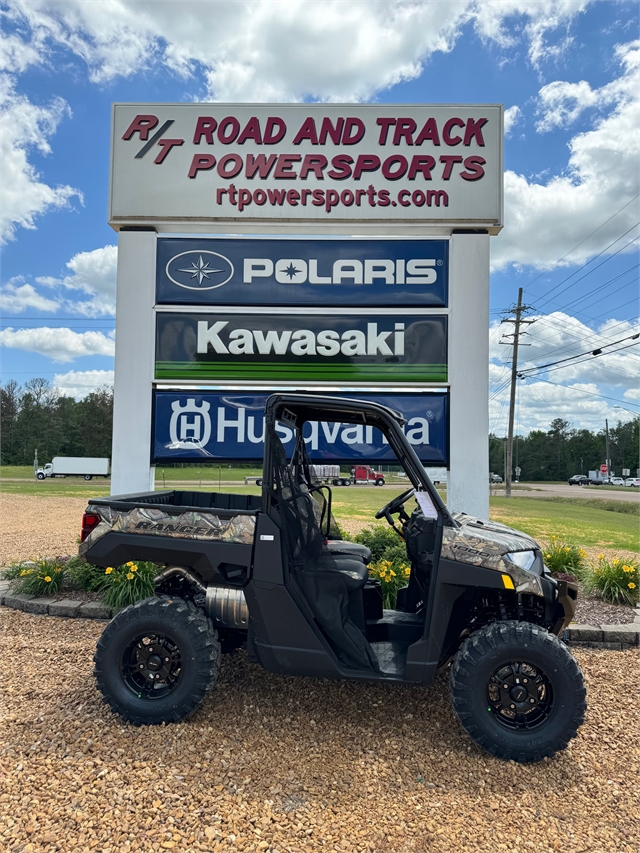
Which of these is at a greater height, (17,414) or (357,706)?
(17,414)

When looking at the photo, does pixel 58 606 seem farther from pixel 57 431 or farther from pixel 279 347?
pixel 57 431

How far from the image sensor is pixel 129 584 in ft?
18.2

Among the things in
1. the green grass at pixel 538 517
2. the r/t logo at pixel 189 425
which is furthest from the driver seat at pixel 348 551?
the r/t logo at pixel 189 425

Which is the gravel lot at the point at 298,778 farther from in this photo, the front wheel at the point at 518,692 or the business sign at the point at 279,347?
the business sign at the point at 279,347

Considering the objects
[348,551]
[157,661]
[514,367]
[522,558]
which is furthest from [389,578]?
[514,367]

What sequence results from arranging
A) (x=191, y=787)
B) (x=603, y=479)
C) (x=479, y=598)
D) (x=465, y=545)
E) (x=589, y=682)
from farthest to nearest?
(x=603, y=479)
(x=589, y=682)
(x=479, y=598)
(x=465, y=545)
(x=191, y=787)

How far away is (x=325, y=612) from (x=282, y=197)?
521cm

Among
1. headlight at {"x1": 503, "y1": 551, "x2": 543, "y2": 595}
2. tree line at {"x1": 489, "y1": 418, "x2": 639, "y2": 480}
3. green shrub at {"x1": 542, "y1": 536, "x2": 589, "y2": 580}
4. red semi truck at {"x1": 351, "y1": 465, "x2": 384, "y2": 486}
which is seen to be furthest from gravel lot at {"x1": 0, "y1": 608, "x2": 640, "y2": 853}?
tree line at {"x1": 489, "y1": 418, "x2": 639, "y2": 480}

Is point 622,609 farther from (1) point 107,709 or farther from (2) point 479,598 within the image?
(1) point 107,709

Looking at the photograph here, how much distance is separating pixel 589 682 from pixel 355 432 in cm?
333

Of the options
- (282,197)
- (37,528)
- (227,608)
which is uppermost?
(282,197)

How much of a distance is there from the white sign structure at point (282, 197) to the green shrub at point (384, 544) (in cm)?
174

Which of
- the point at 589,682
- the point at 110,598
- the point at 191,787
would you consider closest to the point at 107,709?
the point at 191,787

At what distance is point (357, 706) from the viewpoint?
3664mm
